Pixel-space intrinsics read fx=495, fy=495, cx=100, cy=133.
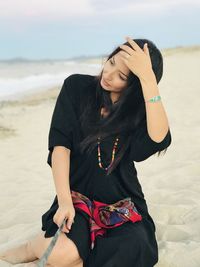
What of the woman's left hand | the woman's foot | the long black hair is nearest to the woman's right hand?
the long black hair

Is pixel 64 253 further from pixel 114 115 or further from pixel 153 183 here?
pixel 153 183

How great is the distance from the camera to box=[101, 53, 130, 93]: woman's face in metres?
2.53

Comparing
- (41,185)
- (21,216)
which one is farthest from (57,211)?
(41,185)

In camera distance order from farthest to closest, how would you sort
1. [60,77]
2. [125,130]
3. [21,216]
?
1. [60,77]
2. [21,216]
3. [125,130]

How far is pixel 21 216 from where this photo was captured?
3.91 m

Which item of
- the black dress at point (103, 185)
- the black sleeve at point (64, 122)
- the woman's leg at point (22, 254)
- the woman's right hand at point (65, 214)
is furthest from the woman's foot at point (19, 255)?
the black sleeve at point (64, 122)

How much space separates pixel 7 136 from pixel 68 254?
493 cm

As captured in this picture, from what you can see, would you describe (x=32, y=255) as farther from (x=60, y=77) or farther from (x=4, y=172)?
(x=60, y=77)

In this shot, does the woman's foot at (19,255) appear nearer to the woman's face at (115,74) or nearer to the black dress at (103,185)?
the black dress at (103,185)

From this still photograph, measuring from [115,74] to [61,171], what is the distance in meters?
0.58

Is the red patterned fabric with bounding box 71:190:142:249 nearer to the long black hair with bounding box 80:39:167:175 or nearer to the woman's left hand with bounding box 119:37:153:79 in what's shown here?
the long black hair with bounding box 80:39:167:175

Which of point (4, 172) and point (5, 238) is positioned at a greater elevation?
point (5, 238)

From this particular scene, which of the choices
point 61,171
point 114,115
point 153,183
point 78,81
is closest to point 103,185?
point 61,171

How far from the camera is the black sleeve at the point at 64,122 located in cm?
266
